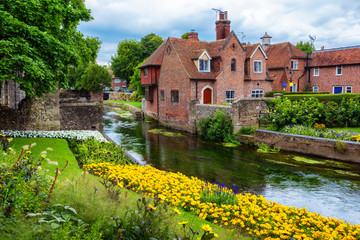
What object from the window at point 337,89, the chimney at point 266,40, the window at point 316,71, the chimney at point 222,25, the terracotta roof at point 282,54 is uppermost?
the chimney at point 266,40

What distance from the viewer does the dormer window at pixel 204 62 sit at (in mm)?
30562

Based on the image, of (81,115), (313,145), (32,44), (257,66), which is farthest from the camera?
(257,66)

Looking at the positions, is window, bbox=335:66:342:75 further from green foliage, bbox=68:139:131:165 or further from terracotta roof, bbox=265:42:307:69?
green foliage, bbox=68:139:131:165

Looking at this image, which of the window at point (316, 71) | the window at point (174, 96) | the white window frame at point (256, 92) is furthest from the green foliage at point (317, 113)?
the window at point (316, 71)

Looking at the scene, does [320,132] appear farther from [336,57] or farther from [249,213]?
[336,57]

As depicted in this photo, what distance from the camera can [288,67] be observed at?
43.9 m

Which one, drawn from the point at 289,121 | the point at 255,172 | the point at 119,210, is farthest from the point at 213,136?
the point at 119,210

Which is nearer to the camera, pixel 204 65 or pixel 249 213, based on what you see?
pixel 249 213

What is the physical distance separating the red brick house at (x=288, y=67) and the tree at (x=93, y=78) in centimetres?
3250

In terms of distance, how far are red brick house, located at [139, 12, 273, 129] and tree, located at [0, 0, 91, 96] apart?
711 inches

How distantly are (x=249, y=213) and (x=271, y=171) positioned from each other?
29.8ft

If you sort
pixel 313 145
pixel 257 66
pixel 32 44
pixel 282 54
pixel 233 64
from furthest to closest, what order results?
1. pixel 282 54
2. pixel 257 66
3. pixel 233 64
4. pixel 313 145
5. pixel 32 44

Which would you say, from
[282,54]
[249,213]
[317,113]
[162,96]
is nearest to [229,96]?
[162,96]

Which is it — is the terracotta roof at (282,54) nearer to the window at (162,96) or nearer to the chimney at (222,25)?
the chimney at (222,25)
